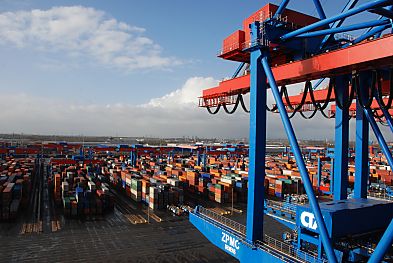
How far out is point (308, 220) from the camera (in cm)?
1166

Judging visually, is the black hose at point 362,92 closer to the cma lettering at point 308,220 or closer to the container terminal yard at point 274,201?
the container terminal yard at point 274,201

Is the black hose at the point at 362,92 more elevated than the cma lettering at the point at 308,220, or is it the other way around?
the black hose at the point at 362,92

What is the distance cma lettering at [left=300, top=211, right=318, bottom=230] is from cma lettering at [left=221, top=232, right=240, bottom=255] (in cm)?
303

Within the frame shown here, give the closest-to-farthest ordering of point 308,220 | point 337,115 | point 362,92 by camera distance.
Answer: point 308,220 < point 362,92 < point 337,115

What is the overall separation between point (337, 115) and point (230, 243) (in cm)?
864

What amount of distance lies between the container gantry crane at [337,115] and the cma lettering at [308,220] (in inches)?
1.5

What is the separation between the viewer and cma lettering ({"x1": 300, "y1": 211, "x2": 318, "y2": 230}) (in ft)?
37.3

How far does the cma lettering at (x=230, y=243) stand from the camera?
13.1 meters

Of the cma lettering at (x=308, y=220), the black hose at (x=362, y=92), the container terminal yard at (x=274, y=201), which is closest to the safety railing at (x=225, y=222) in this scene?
the container terminal yard at (x=274, y=201)

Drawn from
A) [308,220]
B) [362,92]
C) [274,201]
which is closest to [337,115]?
[362,92]

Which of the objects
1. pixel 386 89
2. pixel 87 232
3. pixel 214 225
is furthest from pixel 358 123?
pixel 87 232

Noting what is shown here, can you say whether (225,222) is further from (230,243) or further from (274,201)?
(274,201)

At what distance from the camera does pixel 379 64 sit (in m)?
9.78

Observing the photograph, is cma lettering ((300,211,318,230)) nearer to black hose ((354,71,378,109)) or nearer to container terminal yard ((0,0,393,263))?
container terminal yard ((0,0,393,263))
